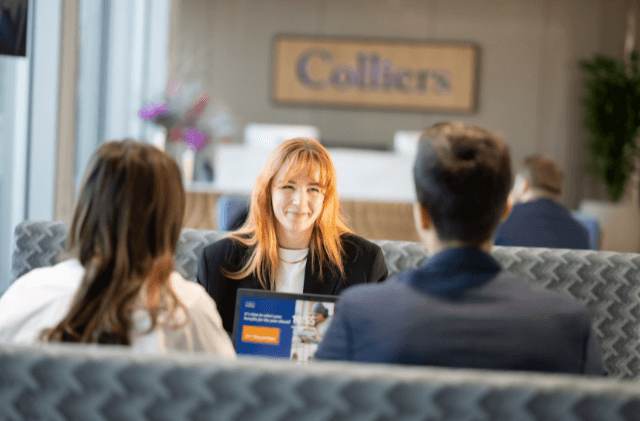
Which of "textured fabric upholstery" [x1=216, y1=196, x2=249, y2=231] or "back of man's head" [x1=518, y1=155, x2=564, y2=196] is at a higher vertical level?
"back of man's head" [x1=518, y1=155, x2=564, y2=196]

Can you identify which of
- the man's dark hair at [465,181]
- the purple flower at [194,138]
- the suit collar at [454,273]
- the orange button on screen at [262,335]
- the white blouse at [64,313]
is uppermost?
the purple flower at [194,138]

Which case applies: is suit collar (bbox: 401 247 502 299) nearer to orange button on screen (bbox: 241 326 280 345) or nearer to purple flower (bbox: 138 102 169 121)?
orange button on screen (bbox: 241 326 280 345)

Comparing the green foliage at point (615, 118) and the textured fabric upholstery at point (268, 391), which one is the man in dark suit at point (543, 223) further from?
the green foliage at point (615, 118)

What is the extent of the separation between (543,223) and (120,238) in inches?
89.7

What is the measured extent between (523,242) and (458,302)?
2.06 meters

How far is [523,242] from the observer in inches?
107

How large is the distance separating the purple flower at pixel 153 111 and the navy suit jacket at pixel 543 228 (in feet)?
6.72

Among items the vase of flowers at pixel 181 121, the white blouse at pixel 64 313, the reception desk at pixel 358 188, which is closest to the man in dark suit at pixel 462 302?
the white blouse at pixel 64 313

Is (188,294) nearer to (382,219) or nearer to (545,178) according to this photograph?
(382,219)

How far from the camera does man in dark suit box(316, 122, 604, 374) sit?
2.53 feet

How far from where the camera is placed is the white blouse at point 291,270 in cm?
152

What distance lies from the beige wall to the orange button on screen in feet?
21.5

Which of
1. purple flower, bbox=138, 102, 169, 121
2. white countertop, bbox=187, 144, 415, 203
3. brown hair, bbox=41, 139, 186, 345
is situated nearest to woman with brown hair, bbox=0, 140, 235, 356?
→ brown hair, bbox=41, 139, 186, 345

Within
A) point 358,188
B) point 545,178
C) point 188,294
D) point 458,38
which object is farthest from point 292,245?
point 458,38
